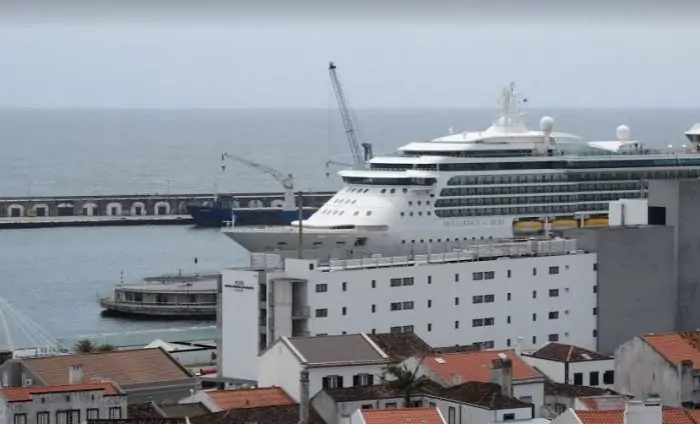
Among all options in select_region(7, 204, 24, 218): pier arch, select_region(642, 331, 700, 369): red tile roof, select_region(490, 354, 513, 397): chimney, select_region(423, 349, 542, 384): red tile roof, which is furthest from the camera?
select_region(7, 204, 24, 218): pier arch

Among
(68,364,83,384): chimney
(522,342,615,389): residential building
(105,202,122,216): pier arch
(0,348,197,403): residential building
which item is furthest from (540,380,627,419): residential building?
(105,202,122,216): pier arch

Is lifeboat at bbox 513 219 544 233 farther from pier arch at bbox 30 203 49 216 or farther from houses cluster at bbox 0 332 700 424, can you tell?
pier arch at bbox 30 203 49 216

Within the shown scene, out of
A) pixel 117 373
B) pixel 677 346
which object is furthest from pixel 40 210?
pixel 677 346

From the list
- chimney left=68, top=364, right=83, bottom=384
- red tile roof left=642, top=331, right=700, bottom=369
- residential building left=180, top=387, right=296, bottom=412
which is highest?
red tile roof left=642, top=331, right=700, bottom=369

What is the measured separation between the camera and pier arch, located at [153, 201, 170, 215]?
70500 millimetres

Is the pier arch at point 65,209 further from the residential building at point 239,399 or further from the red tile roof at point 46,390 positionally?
the red tile roof at point 46,390

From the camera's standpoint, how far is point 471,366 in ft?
68.2

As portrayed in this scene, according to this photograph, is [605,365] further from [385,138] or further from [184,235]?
[385,138]

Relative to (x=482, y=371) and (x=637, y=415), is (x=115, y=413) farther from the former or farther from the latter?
(x=637, y=415)

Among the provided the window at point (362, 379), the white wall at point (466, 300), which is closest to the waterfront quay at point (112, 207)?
the white wall at point (466, 300)

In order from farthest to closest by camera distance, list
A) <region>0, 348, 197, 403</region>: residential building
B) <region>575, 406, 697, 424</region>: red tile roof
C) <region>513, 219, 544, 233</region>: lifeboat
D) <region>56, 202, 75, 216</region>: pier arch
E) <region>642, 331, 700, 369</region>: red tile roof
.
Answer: <region>56, 202, 75, 216</region>: pier arch < <region>513, 219, 544, 233</region>: lifeboat < <region>642, 331, 700, 369</region>: red tile roof < <region>0, 348, 197, 403</region>: residential building < <region>575, 406, 697, 424</region>: red tile roof

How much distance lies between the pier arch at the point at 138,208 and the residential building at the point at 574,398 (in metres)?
50.1

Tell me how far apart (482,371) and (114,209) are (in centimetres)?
5094

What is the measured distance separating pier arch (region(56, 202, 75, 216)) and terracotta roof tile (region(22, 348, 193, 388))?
49.2m
